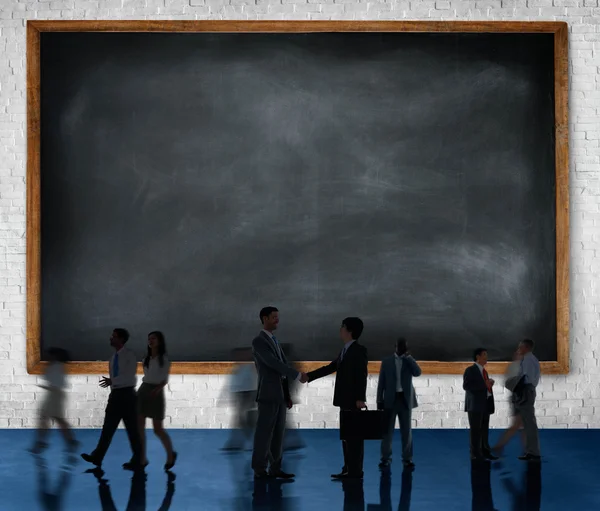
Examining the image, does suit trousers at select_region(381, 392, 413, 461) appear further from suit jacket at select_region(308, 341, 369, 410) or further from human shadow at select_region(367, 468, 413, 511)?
suit jacket at select_region(308, 341, 369, 410)

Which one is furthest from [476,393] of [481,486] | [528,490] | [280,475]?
[280,475]

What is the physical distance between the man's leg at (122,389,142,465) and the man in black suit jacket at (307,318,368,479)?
201 cm

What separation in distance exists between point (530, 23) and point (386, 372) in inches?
203

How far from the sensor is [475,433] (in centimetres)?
961

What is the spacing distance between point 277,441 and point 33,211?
488 centimetres

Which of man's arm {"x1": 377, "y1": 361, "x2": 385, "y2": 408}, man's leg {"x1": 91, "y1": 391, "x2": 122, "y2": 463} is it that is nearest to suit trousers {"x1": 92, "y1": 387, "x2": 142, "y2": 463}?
man's leg {"x1": 91, "y1": 391, "x2": 122, "y2": 463}

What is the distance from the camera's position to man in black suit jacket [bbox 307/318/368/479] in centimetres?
857

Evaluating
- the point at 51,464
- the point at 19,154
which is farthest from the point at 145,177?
the point at 51,464

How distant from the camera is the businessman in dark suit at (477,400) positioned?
9523 mm

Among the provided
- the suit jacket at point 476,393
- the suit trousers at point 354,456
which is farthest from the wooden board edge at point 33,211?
the suit jacket at point 476,393

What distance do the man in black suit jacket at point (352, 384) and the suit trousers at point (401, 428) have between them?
75 cm

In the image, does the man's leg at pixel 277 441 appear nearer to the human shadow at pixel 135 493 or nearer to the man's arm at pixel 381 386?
the human shadow at pixel 135 493

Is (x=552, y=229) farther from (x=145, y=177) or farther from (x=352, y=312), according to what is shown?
(x=145, y=177)

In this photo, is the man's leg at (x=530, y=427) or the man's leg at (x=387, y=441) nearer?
the man's leg at (x=387, y=441)
